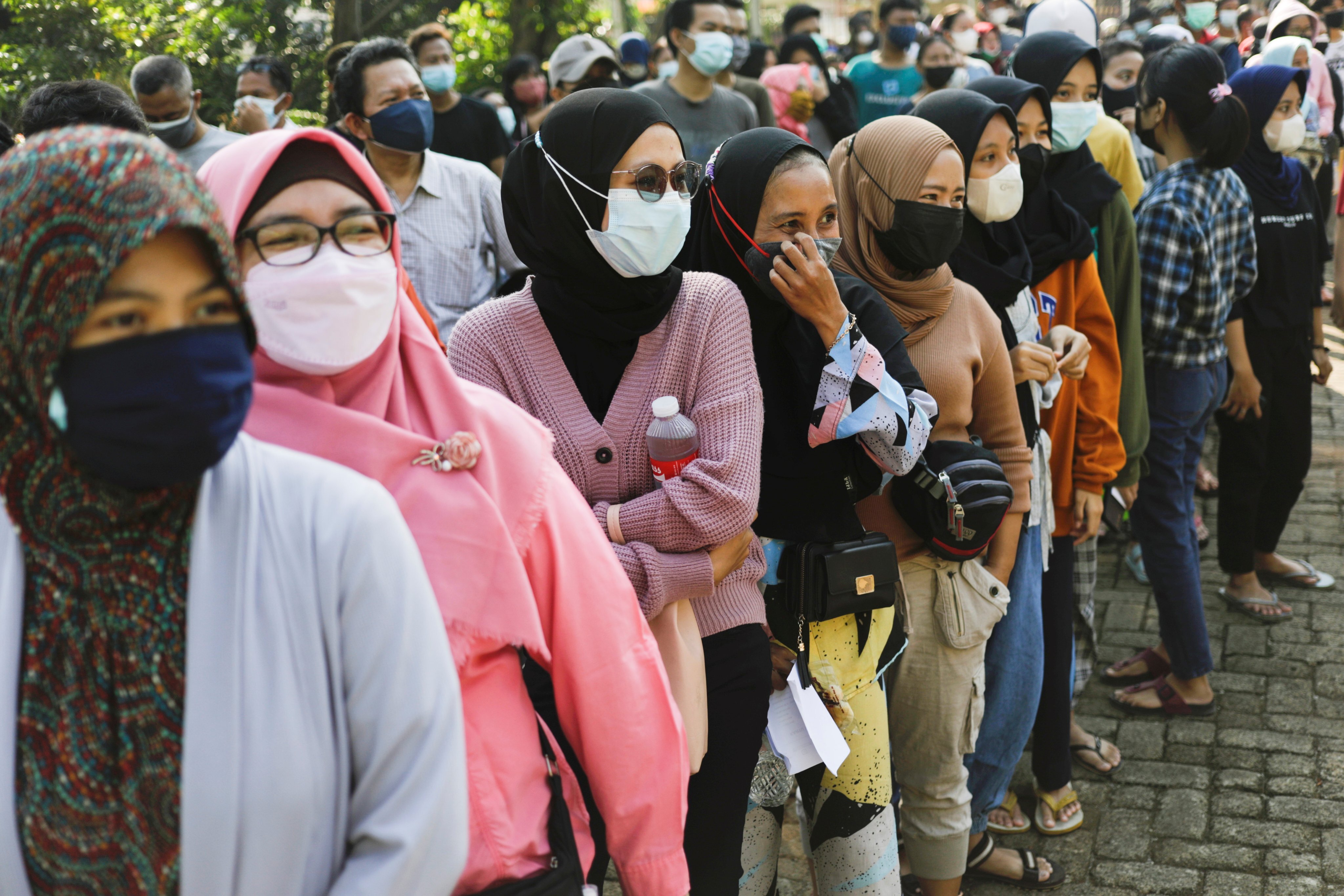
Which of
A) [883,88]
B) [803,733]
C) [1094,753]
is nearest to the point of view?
[803,733]

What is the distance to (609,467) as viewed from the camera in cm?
221

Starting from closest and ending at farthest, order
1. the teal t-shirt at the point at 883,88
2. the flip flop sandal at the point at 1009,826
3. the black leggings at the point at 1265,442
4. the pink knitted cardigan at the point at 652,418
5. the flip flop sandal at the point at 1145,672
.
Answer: the pink knitted cardigan at the point at 652,418 < the flip flop sandal at the point at 1009,826 < the flip flop sandal at the point at 1145,672 < the black leggings at the point at 1265,442 < the teal t-shirt at the point at 883,88

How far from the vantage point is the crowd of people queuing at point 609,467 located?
123cm

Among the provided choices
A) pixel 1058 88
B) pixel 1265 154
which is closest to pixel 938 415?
pixel 1058 88

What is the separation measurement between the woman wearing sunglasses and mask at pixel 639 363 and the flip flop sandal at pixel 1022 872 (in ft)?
4.67

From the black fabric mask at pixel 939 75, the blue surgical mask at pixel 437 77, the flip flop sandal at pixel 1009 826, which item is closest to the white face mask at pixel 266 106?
the blue surgical mask at pixel 437 77

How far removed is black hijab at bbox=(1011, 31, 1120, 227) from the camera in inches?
147

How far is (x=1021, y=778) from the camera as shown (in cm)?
394

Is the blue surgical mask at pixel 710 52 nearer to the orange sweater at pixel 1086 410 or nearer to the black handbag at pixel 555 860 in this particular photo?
the orange sweater at pixel 1086 410

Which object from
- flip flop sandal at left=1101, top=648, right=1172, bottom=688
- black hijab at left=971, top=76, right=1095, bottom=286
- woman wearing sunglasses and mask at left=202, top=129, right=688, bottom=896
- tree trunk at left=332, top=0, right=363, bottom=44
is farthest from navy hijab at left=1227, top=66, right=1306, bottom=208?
tree trunk at left=332, top=0, right=363, bottom=44

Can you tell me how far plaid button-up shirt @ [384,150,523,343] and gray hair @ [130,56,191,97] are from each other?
3.23ft

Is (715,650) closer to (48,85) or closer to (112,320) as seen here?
(112,320)

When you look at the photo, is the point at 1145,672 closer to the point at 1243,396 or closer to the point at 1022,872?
the point at 1243,396

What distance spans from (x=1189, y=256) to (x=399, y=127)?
119 inches
